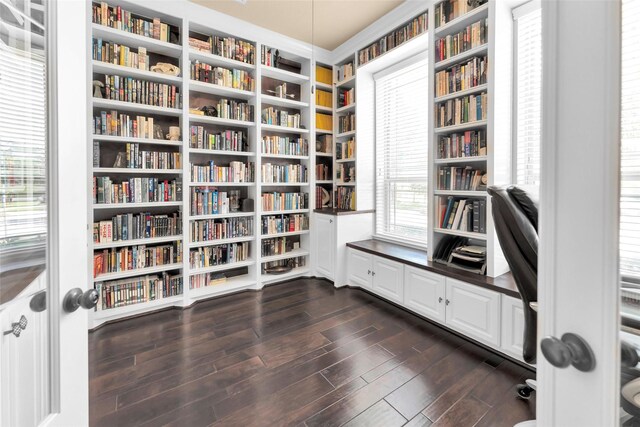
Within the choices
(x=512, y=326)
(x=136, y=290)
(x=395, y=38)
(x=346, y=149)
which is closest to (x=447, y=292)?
(x=512, y=326)

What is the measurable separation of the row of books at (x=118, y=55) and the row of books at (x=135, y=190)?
108 centimetres

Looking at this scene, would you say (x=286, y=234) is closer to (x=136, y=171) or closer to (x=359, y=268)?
(x=359, y=268)

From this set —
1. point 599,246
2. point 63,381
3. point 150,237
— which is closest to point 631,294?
point 599,246

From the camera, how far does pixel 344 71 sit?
378 centimetres

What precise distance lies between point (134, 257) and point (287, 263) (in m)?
1.79

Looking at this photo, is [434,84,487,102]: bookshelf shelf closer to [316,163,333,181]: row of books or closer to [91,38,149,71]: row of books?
[316,163,333,181]: row of books

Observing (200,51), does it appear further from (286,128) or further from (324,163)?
(324,163)

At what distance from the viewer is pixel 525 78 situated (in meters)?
2.21

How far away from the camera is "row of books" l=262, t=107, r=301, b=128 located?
3473mm

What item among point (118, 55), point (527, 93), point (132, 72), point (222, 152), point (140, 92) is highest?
point (118, 55)

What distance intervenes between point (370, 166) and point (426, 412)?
8.97ft

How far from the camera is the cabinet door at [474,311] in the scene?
2.01 meters

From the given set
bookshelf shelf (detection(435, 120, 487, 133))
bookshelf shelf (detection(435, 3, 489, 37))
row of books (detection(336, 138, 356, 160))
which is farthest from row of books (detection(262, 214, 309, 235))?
bookshelf shelf (detection(435, 3, 489, 37))

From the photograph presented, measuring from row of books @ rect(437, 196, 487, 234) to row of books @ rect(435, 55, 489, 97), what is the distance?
0.97 metres
